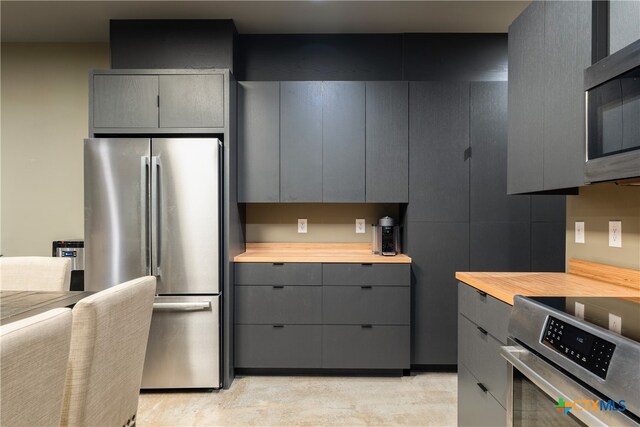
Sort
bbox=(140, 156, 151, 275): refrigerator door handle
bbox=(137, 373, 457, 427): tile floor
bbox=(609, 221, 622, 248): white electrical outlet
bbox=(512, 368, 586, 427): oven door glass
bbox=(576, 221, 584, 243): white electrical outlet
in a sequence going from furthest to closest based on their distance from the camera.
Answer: bbox=(140, 156, 151, 275): refrigerator door handle → bbox=(137, 373, 457, 427): tile floor → bbox=(576, 221, 584, 243): white electrical outlet → bbox=(609, 221, 622, 248): white electrical outlet → bbox=(512, 368, 586, 427): oven door glass

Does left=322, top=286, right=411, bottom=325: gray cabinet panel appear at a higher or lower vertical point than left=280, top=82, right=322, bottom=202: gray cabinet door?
lower

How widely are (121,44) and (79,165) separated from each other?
3.85 ft

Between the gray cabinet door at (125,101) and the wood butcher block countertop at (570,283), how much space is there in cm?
231

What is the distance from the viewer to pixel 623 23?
4.24 feet

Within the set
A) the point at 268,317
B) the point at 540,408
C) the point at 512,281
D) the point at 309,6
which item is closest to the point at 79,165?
the point at 268,317

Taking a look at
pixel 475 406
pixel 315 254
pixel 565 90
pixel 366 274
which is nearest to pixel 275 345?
pixel 315 254

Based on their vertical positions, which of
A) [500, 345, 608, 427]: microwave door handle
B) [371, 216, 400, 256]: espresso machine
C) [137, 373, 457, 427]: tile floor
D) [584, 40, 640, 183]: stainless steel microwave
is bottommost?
[137, 373, 457, 427]: tile floor

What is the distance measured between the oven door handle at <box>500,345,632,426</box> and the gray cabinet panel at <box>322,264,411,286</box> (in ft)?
4.81

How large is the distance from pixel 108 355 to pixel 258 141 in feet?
6.58

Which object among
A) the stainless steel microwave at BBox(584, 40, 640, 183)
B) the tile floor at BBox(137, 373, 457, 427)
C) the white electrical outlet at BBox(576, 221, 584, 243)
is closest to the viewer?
the stainless steel microwave at BBox(584, 40, 640, 183)

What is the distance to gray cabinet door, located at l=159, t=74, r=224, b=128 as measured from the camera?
2619 mm

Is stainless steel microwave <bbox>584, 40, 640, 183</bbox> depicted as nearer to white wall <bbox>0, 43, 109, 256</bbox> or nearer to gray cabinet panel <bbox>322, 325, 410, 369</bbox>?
gray cabinet panel <bbox>322, 325, 410, 369</bbox>

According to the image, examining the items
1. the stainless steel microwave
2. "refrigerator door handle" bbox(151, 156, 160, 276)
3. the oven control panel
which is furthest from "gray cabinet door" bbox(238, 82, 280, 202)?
the oven control panel

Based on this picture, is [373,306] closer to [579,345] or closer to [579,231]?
[579,231]
